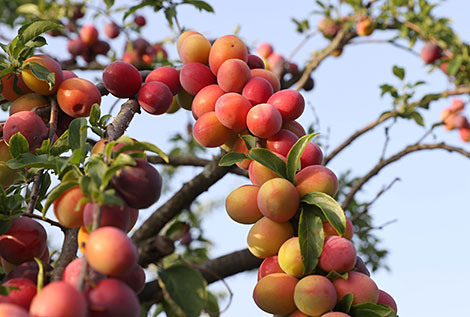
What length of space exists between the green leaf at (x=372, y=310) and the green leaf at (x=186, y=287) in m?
0.29

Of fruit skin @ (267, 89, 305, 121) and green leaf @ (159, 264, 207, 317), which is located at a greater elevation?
fruit skin @ (267, 89, 305, 121)

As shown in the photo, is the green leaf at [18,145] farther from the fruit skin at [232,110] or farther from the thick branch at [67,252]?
the fruit skin at [232,110]

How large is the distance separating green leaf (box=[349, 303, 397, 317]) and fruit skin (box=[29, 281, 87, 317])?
487 mm

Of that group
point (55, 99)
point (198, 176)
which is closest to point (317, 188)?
point (55, 99)

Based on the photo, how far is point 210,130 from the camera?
1.12 metres

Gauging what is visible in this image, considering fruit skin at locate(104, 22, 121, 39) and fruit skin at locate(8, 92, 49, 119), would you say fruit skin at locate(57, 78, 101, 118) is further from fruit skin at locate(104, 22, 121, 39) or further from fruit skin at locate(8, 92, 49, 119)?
fruit skin at locate(104, 22, 121, 39)

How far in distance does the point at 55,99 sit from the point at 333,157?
1.61m

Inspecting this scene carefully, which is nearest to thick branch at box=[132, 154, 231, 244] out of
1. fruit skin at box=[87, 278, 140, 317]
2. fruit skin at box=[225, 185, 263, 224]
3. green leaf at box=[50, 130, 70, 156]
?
fruit skin at box=[225, 185, 263, 224]

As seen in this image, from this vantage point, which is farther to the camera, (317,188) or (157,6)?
(157,6)

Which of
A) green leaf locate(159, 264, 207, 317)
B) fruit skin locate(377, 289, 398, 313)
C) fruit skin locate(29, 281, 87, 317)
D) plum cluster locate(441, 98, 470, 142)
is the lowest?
plum cluster locate(441, 98, 470, 142)

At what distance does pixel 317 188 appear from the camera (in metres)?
0.95

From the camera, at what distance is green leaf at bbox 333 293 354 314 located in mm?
829

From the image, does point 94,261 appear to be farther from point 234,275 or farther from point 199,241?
point 199,241

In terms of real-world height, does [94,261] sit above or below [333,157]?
above
